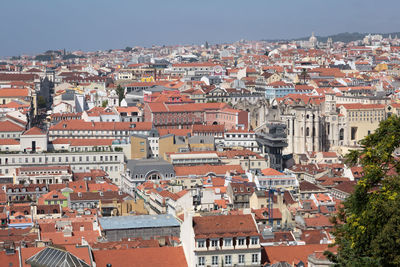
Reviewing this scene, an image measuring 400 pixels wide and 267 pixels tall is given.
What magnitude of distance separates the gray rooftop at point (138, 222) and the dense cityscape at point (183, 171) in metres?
0.11

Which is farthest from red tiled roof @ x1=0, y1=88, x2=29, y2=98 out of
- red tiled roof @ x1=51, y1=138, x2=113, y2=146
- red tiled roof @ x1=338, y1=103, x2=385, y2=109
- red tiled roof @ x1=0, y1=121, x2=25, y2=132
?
red tiled roof @ x1=338, y1=103, x2=385, y2=109

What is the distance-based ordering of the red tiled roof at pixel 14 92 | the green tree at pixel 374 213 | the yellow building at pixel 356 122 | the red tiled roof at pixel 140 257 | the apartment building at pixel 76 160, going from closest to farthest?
the green tree at pixel 374 213, the red tiled roof at pixel 140 257, the apartment building at pixel 76 160, the yellow building at pixel 356 122, the red tiled roof at pixel 14 92

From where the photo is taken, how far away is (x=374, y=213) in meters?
29.3

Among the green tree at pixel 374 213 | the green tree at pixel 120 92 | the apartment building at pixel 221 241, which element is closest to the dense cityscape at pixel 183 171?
the apartment building at pixel 221 241

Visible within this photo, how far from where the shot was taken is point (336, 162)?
263 feet

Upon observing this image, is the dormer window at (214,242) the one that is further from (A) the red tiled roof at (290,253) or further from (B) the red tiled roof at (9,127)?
(B) the red tiled roof at (9,127)

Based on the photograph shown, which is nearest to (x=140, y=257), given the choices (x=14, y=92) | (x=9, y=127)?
(x=9, y=127)

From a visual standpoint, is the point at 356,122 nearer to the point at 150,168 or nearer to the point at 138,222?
the point at 150,168

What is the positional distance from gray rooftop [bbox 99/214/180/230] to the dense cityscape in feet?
0.35

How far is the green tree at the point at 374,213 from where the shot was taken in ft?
94.6

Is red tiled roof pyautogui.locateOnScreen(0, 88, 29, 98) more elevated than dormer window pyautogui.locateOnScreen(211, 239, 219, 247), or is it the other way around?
red tiled roof pyautogui.locateOnScreen(0, 88, 29, 98)

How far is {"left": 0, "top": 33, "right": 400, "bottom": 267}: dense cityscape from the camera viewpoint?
3800cm

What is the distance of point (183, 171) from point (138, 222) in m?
23.8

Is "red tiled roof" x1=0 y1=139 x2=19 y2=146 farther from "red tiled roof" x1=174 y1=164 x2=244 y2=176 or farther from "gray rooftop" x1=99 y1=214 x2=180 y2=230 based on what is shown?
"gray rooftop" x1=99 y1=214 x2=180 y2=230
